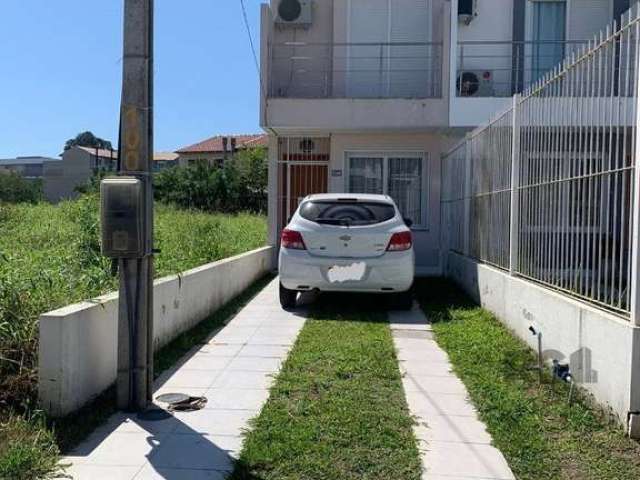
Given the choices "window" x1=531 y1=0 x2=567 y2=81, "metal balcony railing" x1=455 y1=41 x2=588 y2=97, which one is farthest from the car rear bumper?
"window" x1=531 y1=0 x2=567 y2=81

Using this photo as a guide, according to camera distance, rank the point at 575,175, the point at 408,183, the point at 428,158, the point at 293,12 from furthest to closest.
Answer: the point at 408,183 → the point at 293,12 → the point at 428,158 → the point at 575,175

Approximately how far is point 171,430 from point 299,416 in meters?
0.91

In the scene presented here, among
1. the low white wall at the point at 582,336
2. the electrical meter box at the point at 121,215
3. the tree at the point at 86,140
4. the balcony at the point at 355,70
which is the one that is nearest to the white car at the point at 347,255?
the low white wall at the point at 582,336

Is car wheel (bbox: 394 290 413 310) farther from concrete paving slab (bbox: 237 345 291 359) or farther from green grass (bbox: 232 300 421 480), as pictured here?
concrete paving slab (bbox: 237 345 291 359)

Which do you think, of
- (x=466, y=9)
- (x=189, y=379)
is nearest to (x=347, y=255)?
(x=189, y=379)

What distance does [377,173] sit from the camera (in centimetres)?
1435

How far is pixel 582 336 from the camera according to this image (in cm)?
498

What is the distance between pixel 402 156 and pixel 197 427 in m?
10.6

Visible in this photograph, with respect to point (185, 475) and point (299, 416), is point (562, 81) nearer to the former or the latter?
point (299, 416)

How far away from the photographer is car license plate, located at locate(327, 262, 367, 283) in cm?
870

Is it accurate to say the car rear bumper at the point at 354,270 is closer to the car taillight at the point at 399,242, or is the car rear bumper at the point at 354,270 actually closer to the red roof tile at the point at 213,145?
the car taillight at the point at 399,242

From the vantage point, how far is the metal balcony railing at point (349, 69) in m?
14.5

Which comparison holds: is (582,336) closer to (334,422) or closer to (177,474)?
(334,422)

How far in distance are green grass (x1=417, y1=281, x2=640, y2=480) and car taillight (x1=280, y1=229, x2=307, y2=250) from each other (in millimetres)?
2468
